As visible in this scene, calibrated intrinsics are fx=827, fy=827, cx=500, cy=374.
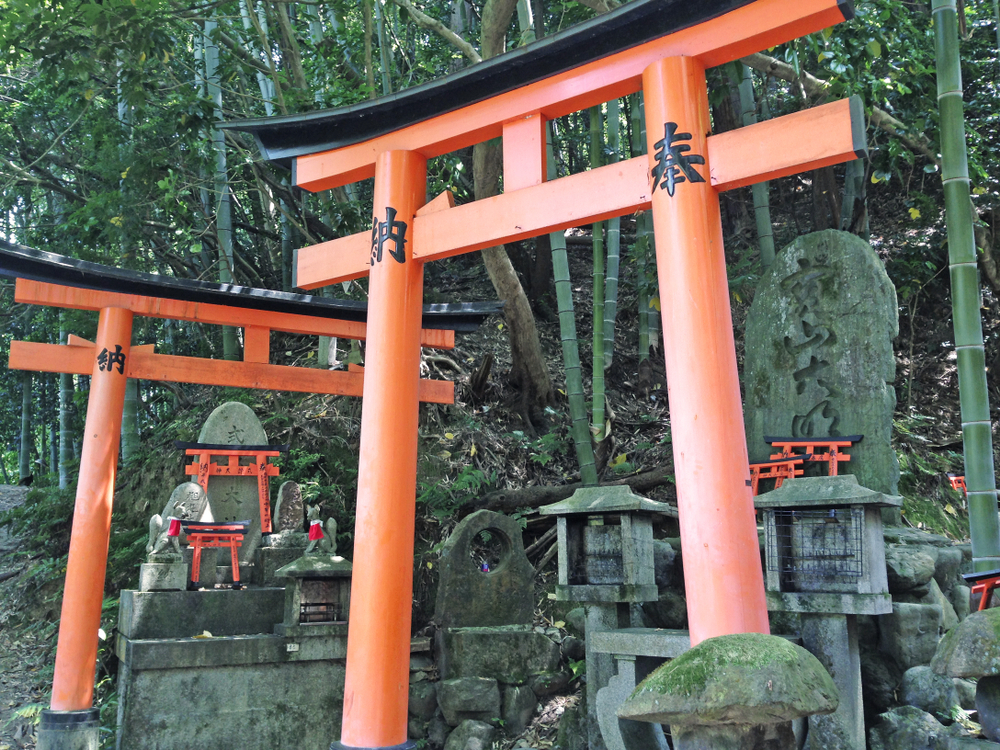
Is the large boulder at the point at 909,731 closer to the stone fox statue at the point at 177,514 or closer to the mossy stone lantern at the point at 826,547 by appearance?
the mossy stone lantern at the point at 826,547

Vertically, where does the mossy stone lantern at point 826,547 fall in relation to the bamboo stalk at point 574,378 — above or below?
below

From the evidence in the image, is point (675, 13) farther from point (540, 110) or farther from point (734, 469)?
point (734, 469)

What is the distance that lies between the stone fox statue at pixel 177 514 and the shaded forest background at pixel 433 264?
218cm

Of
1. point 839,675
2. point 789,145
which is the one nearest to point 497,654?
Result: point 839,675

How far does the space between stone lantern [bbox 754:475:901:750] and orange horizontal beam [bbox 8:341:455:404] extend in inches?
176

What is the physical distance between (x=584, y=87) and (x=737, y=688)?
3.35 m

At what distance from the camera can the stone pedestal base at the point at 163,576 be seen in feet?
22.3

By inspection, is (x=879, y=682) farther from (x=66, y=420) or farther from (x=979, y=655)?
(x=66, y=420)

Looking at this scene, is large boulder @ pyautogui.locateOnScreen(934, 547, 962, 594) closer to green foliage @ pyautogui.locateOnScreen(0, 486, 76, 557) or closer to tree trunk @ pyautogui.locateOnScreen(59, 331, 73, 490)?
green foliage @ pyautogui.locateOnScreen(0, 486, 76, 557)

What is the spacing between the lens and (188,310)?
7121 mm

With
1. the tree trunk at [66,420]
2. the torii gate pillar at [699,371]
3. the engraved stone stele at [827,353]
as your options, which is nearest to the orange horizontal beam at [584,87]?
the torii gate pillar at [699,371]

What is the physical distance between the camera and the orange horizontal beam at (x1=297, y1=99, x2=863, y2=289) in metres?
3.89

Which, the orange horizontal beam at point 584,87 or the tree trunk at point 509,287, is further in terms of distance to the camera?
the tree trunk at point 509,287

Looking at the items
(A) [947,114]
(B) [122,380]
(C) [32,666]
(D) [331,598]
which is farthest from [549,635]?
(C) [32,666]
